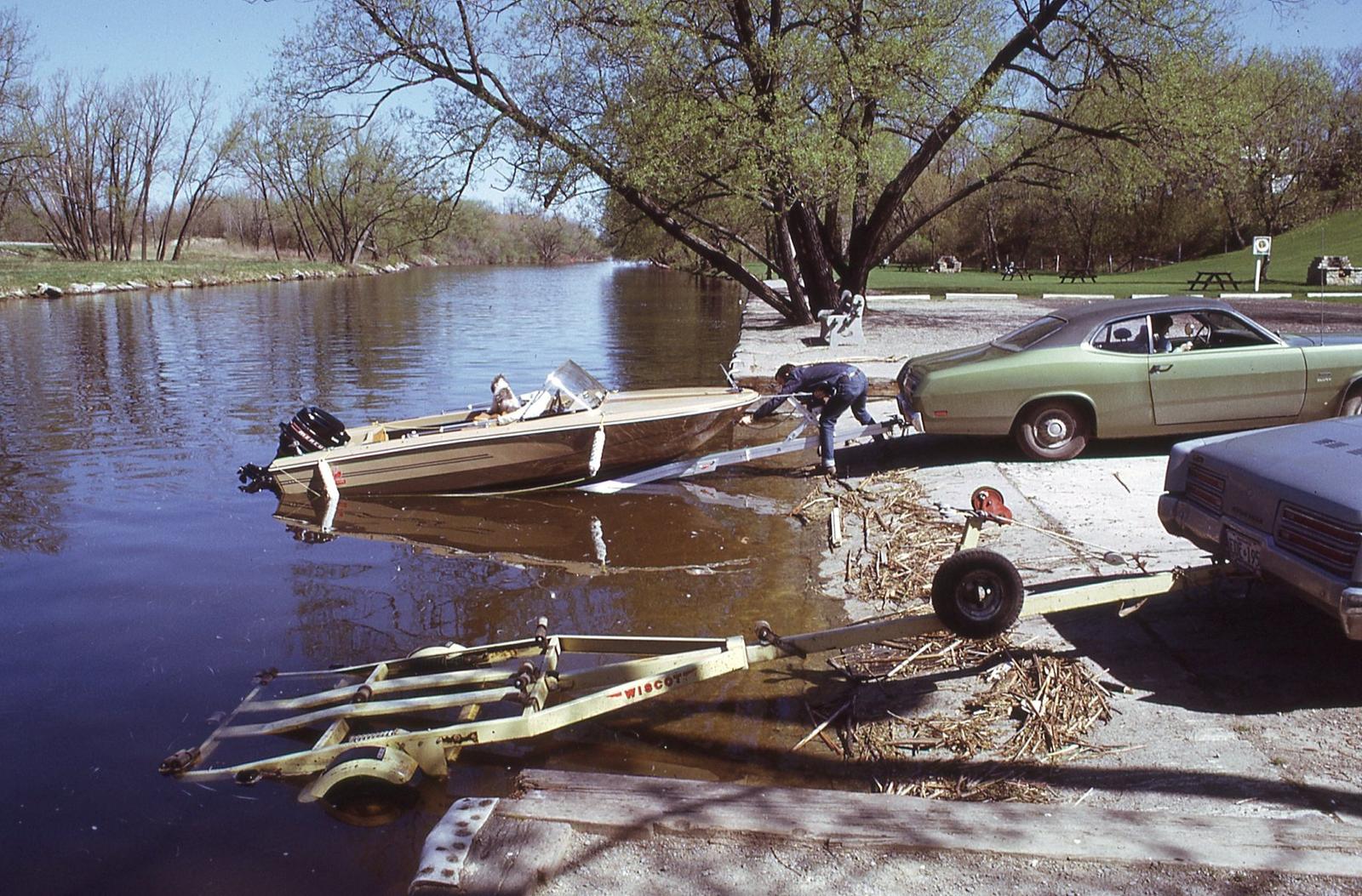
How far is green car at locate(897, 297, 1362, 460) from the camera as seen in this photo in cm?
925

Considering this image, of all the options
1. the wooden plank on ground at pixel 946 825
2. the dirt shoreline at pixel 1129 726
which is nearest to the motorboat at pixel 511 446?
the dirt shoreline at pixel 1129 726

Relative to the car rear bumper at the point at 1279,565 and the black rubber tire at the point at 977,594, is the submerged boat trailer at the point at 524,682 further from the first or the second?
the car rear bumper at the point at 1279,565

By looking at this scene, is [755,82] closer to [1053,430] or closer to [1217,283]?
[1053,430]

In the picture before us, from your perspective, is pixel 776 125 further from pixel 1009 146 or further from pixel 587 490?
pixel 587 490

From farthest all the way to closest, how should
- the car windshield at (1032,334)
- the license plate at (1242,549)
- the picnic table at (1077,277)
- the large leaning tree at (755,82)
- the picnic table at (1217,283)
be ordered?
the picnic table at (1077,277) < the picnic table at (1217,283) < the large leaning tree at (755,82) < the car windshield at (1032,334) < the license plate at (1242,549)

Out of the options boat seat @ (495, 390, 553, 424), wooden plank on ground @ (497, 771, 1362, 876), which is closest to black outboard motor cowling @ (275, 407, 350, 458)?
boat seat @ (495, 390, 553, 424)

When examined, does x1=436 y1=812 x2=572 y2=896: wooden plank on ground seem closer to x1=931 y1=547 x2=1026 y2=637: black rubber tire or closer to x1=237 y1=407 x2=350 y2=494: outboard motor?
x1=931 y1=547 x2=1026 y2=637: black rubber tire

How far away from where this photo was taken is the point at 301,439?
11.1 meters

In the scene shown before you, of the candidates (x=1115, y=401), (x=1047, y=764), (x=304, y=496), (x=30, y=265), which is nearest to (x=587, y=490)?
(x=304, y=496)

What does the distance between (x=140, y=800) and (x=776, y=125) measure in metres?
17.2

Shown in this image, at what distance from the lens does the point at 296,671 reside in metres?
6.66

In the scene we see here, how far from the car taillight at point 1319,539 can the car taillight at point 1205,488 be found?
571 millimetres

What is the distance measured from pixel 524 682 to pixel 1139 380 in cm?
711

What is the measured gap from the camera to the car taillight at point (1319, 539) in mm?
4316
